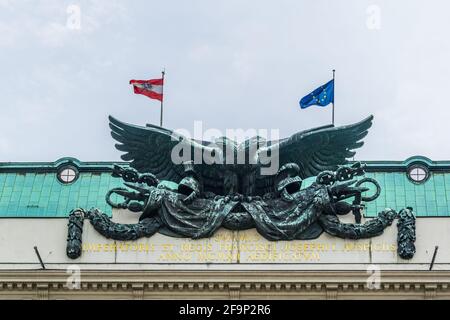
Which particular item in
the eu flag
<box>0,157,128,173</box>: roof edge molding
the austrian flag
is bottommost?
<box>0,157,128,173</box>: roof edge molding

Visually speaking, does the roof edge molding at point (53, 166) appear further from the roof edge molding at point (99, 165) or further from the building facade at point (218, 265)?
the building facade at point (218, 265)

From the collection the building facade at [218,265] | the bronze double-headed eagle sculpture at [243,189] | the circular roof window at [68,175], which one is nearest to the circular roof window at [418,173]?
the bronze double-headed eagle sculpture at [243,189]

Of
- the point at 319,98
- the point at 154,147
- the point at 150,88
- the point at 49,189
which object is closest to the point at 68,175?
the point at 49,189

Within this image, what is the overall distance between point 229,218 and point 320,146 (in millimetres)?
5840

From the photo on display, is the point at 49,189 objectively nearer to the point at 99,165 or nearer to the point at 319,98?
the point at 99,165

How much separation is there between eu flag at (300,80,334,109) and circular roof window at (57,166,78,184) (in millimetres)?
12893

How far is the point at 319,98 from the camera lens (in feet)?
287

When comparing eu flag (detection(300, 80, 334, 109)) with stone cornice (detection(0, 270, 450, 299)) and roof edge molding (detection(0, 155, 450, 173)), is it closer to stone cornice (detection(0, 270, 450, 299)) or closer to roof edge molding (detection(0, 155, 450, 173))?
roof edge molding (detection(0, 155, 450, 173))

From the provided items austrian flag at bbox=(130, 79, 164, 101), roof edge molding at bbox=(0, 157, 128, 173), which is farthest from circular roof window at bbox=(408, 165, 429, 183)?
roof edge molding at bbox=(0, 157, 128, 173)

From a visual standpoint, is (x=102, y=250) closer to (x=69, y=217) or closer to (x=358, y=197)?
(x=69, y=217)

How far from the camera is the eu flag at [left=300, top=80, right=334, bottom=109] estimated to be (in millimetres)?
87250

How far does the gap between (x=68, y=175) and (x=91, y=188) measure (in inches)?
60.3

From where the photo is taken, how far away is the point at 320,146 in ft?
278
